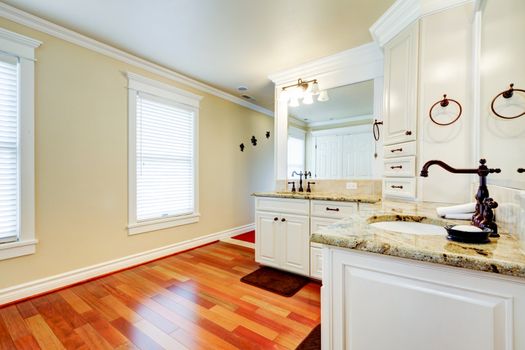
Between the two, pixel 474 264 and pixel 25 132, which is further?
pixel 25 132

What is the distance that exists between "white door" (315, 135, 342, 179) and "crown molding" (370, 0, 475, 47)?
111cm

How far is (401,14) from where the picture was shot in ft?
6.31

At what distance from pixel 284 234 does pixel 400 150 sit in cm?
139

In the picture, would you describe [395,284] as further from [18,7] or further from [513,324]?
[18,7]

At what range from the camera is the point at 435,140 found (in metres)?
1.78

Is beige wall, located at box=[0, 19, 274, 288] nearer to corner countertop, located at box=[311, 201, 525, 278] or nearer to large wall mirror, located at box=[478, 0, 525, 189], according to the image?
corner countertop, located at box=[311, 201, 525, 278]

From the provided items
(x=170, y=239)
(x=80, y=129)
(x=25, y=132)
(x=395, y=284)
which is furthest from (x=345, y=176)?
(x=25, y=132)

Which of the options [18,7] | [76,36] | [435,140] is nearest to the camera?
[435,140]

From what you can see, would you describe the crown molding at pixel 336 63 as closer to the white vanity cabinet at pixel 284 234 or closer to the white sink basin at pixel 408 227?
the white vanity cabinet at pixel 284 234

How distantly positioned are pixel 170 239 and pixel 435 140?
3.14 meters

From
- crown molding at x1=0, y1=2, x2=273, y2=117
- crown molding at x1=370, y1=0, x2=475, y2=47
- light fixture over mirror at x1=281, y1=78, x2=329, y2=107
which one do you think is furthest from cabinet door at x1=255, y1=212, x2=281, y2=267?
crown molding at x1=0, y1=2, x2=273, y2=117

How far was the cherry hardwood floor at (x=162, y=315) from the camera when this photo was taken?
1590 mm

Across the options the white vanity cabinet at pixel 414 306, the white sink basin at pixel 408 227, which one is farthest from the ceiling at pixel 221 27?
the white vanity cabinet at pixel 414 306

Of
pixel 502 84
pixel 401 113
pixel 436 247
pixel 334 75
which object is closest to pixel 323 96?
pixel 334 75
